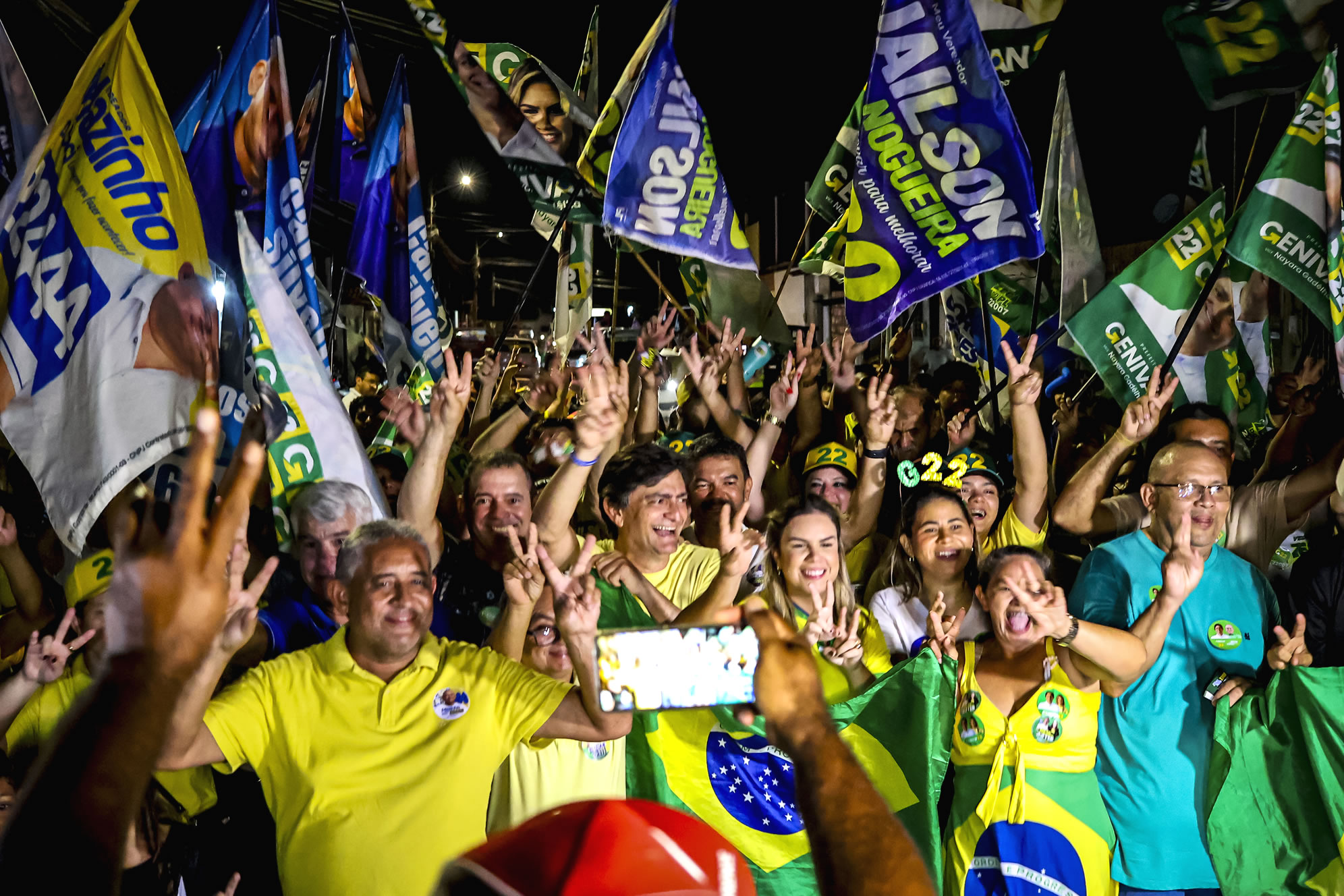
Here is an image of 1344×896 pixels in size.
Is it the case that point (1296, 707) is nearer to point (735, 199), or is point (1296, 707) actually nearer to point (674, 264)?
point (674, 264)

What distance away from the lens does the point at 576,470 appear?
4410mm

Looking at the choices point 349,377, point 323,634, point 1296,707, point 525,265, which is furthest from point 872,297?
point 525,265

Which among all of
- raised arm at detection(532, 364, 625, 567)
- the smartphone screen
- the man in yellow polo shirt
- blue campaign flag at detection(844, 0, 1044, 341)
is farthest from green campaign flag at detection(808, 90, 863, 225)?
the smartphone screen

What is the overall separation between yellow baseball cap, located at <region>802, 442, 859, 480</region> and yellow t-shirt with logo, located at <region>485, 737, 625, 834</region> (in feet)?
8.31

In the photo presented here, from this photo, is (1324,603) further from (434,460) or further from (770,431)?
(434,460)

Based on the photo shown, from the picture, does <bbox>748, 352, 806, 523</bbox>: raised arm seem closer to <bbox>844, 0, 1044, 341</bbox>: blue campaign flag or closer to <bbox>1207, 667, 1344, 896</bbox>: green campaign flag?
<bbox>844, 0, 1044, 341</bbox>: blue campaign flag

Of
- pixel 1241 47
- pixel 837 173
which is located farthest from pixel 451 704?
pixel 837 173

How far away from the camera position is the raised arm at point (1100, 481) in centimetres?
487

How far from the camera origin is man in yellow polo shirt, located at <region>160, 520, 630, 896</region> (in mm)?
2840

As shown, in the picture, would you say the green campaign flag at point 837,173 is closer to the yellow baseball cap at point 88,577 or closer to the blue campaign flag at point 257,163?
the blue campaign flag at point 257,163

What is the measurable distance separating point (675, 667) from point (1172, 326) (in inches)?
187

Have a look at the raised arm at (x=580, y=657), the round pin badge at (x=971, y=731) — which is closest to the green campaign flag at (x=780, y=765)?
the round pin badge at (x=971, y=731)

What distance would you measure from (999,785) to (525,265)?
99.7 feet

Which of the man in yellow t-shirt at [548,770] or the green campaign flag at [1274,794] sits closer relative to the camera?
the man in yellow t-shirt at [548,770]
